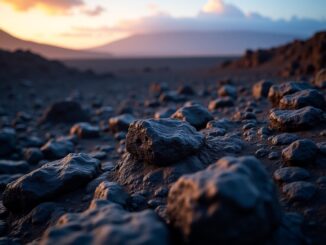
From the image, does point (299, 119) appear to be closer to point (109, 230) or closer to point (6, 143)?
point (109, 230)

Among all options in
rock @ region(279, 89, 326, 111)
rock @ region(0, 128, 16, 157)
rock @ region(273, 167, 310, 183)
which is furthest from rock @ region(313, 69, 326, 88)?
rock @ region(0, 128, 16, 157)

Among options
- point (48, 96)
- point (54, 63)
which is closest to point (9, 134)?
point (48, 96)

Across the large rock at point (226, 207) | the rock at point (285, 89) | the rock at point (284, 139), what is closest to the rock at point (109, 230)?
the large rock at point (226, 207)

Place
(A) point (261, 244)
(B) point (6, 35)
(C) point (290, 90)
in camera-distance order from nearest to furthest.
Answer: (A) point (261, 244) < (C) point (290, 90) < (B) point (6, 35)

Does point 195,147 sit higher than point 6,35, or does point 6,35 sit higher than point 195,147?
point 6,35

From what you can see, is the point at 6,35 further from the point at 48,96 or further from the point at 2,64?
the point at 48,96

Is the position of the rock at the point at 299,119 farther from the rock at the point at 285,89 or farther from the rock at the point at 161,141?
the rock at the point at 161,141

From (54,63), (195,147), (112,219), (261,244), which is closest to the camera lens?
(261,244)

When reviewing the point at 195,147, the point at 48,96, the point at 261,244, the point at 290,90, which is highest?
the point at 290,90
